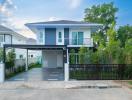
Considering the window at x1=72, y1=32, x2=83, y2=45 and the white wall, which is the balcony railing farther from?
the white wall

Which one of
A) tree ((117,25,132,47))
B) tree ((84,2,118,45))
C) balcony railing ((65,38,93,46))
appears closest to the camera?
balcony railing ((65,38,93,46))

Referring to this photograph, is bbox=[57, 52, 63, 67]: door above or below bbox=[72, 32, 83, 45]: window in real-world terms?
below

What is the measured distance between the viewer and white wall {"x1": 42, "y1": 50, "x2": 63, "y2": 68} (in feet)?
113

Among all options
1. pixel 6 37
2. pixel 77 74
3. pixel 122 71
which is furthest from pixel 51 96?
pixel 6 37

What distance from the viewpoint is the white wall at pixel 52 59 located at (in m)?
34.4

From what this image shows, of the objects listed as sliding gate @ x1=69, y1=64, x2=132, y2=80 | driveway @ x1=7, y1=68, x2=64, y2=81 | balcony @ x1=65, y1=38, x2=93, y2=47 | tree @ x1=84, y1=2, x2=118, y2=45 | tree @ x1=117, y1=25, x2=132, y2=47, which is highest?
tree @ x1=84, y1=2, x2=118, y2=45

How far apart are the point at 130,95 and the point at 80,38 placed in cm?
1865

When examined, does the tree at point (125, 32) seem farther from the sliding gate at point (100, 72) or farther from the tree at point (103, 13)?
the sliding gate at point (100, 72)

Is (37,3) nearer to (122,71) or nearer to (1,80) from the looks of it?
(1,80)

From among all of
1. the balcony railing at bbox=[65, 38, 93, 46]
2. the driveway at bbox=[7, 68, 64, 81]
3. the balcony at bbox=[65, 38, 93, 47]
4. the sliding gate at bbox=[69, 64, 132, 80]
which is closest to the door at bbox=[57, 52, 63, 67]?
the balcony at bbox=[65, 38, 93, 47]

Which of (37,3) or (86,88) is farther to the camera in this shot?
(37,3)

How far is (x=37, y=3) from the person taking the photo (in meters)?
22.4

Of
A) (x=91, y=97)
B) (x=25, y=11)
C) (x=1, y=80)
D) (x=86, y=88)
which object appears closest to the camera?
(x=91, y=97)

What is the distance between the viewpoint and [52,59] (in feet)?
114
